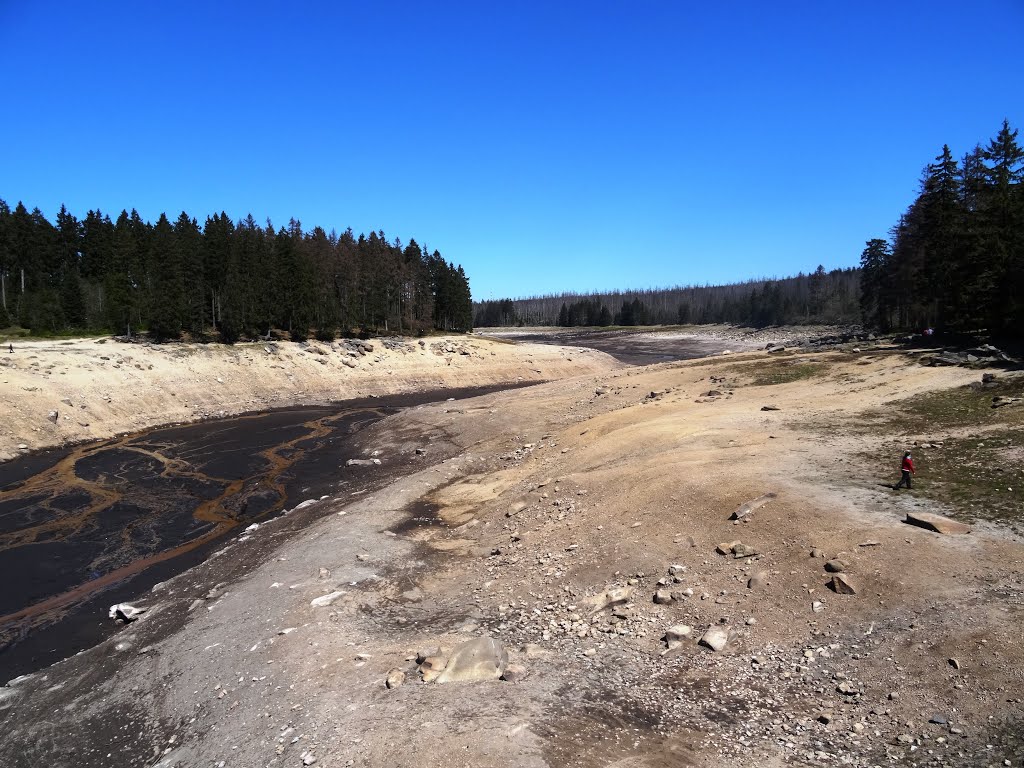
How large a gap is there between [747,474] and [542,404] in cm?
2147

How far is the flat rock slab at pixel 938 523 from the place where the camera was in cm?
1048

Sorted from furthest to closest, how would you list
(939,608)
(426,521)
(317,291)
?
1. (317,291)
2. (426,521)
3. (939,608)

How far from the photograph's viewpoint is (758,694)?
8000mm

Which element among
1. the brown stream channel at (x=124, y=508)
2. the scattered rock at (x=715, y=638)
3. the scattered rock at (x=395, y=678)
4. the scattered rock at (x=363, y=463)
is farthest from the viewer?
the scattered rock at (x=363, y=463)

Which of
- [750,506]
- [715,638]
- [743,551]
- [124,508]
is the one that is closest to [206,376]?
[124,508]

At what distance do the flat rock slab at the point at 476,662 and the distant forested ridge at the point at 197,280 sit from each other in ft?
187

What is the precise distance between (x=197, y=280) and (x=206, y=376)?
60.1 feet

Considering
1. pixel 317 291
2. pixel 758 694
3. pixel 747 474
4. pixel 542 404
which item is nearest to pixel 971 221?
pixel 542 404

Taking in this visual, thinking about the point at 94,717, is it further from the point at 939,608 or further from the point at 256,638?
the point at 939,608

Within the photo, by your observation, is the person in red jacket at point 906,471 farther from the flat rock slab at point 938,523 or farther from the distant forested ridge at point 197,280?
the distant forested ridge at point 197,280

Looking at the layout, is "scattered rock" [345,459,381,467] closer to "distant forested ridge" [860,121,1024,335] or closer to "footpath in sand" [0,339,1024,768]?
"footpath in sand" [0,339,1024,768]

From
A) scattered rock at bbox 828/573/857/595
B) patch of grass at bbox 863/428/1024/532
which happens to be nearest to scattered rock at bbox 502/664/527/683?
scattered rock at bbox 828/573/857/595

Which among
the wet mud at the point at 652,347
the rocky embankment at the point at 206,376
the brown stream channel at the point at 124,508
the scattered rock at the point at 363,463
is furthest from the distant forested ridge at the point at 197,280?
the scattered rock at the point at 363,463

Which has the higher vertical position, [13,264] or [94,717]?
[13,264]
